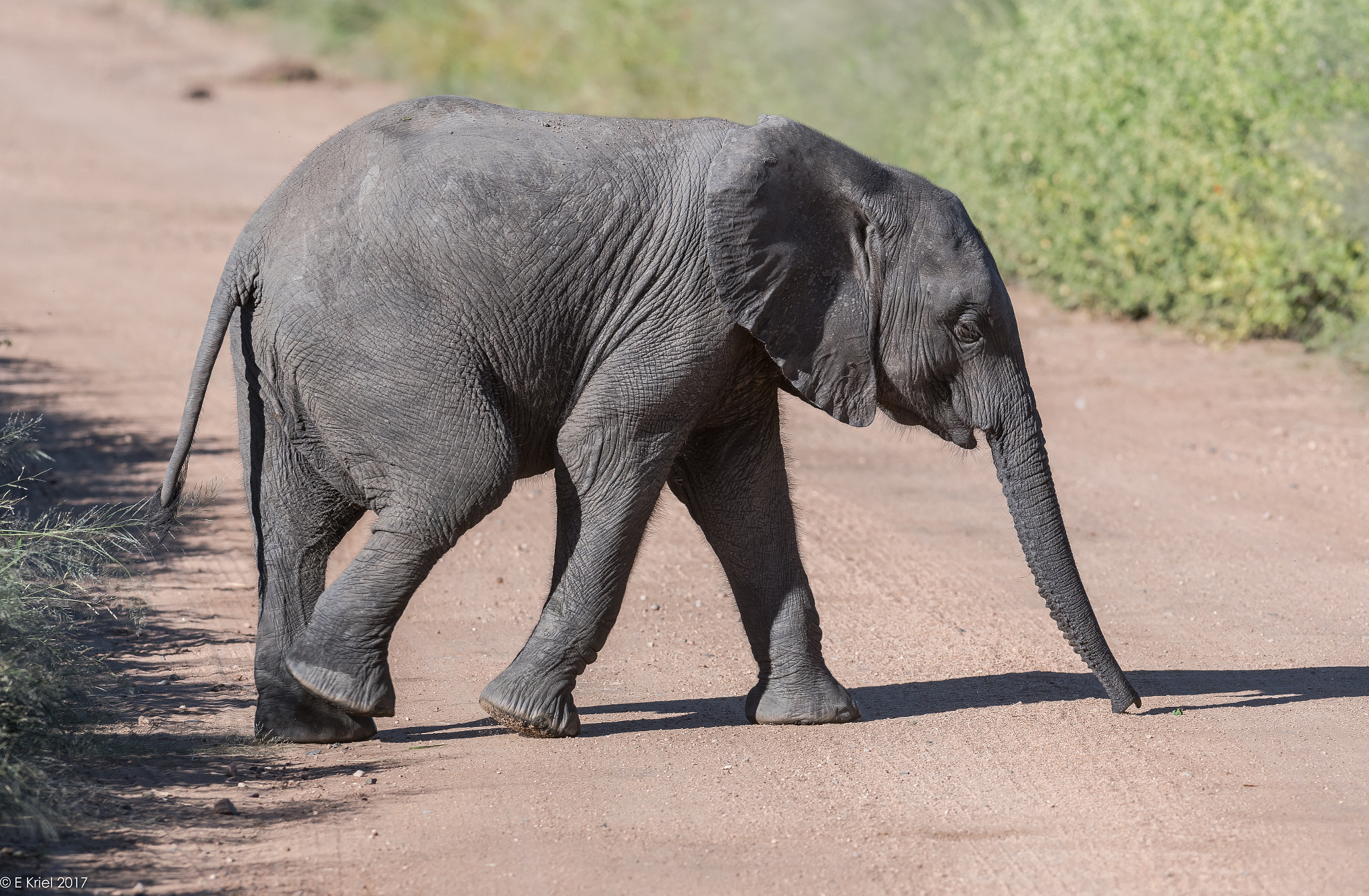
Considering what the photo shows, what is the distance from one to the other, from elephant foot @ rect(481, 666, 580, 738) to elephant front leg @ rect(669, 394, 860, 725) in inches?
32.4

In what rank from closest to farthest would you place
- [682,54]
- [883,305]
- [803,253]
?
1. [803,253]
2. [883,305]
3. [682,54]

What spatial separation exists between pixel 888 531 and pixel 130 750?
4.58 m

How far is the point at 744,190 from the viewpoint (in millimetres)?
5152

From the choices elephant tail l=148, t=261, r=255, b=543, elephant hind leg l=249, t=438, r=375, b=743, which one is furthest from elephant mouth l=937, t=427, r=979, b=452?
elephant tail l=148, t=261, r=255, b=543

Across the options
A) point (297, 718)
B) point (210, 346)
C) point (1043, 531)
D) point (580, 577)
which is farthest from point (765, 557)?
point (210, 346)

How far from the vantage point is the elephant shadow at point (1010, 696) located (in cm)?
586

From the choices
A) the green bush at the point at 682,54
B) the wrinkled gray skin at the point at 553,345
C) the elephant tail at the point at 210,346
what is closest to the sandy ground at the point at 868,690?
the wrinkled gray skin at the point at 553,345

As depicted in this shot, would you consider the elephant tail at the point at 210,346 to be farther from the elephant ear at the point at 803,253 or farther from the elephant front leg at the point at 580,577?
the elephant ear at the point at 803,253

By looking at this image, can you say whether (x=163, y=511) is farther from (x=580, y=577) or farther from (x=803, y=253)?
(x=803, y=253)

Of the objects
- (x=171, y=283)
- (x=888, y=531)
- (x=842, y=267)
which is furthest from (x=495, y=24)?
(x=842, y=267)

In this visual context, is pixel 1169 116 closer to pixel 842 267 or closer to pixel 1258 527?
pixel 1258 527

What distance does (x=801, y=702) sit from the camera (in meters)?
5.86

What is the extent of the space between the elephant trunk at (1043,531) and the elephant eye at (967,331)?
0.86 feet

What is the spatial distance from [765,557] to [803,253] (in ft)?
4.02
